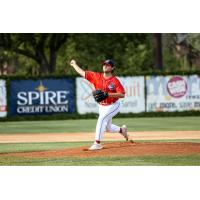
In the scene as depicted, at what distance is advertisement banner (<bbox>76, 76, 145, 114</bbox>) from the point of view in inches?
937

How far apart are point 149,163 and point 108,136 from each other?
15.9 ft

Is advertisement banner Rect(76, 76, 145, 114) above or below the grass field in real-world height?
above

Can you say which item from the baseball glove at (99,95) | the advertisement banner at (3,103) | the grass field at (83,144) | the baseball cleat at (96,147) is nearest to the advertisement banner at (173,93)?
the grass field at (83,144)

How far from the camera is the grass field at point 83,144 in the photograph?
12195 mm

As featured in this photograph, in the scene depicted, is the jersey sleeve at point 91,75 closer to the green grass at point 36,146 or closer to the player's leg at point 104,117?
the player's leg at point 104,117

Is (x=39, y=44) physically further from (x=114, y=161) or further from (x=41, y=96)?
(x=114, y=161)

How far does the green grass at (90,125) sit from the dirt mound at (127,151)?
182 inches

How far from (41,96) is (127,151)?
10534 millimetres

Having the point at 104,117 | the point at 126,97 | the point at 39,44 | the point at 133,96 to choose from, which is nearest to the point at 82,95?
the point at 126,97

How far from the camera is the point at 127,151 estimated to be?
1292 cm

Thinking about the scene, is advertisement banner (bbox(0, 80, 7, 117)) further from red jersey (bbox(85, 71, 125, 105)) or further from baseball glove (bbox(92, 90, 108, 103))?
baseball glove (bbox(92, 90, 108, 103))

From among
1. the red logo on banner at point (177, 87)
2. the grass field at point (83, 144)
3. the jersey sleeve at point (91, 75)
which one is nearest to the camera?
the grass field at point (83, 144)

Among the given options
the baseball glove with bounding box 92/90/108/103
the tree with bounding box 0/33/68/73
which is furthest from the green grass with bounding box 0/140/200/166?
the tree with bounding box 0/33/68/73

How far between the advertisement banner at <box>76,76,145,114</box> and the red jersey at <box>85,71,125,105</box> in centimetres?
1056
